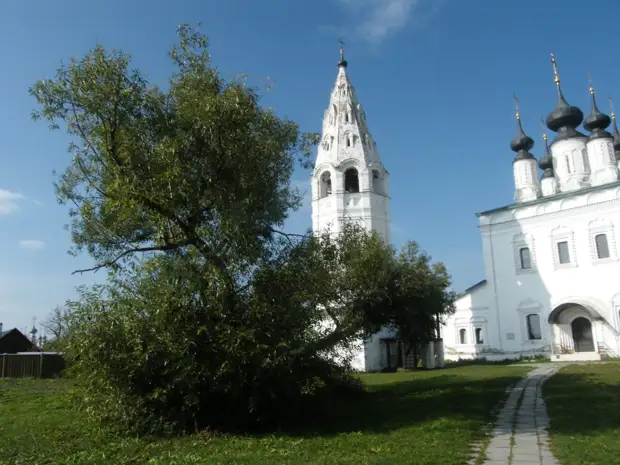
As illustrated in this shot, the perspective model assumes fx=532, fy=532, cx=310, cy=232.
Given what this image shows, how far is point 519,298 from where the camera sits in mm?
35344

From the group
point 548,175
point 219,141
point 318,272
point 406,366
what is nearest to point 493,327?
point 406,366

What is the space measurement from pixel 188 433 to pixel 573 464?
6734 mm

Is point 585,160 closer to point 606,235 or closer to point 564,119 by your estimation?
point 564,119

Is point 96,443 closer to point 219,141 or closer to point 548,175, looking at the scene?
point 219,141

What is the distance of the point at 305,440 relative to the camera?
9.45 meters

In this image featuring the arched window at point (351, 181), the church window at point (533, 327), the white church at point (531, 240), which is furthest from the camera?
the church window at point (533, 327)

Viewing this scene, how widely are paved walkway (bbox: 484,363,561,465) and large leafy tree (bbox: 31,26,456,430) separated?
376cm

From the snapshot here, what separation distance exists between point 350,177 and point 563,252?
14.5 m

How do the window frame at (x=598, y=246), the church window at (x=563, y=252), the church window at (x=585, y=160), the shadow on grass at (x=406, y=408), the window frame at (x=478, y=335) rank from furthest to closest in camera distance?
the window frame at (x=478, y=335) < the church window at (x=585, y=160) < the church window at (x=563, y=252) < the window frame at (x=598, y=246) < the shadow on grass at (x=406, y=408)

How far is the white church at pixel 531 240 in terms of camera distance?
1248 inches

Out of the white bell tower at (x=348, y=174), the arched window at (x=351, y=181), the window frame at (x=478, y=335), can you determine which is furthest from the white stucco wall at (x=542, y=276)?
the arched window at (x=351, y=181)

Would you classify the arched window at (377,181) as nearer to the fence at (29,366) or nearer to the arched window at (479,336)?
the arched window at (479,336)

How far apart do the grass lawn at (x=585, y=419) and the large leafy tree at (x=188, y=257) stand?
4.74 meters

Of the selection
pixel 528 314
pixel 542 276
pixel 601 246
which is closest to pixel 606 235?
pixel 601 246
